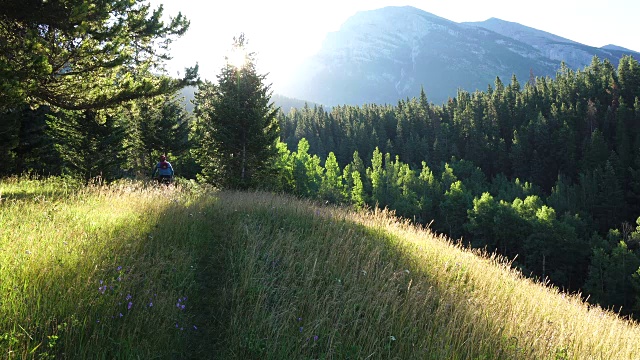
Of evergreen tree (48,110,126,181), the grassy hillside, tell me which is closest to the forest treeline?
evergreen tree (48,110,126,181)

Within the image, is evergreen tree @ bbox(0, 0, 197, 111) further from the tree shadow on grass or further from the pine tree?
the pine tree

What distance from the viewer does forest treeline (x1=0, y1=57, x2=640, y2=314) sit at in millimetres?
19891

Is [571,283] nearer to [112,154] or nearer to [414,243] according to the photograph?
[414,243]

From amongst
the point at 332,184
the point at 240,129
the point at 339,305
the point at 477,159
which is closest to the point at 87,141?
the point at 240,129

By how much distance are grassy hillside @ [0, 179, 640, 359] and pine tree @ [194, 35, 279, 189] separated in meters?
14.2

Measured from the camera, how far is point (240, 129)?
20.0 meters

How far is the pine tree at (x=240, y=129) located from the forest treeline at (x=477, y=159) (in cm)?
127

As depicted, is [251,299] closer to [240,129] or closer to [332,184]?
[240,129]

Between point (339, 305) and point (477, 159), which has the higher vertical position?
point (339, 305)

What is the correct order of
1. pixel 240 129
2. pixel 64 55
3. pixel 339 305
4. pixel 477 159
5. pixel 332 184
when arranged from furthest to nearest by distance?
pixel 477 159
pixel 332 184
pixel 240 129
pixel 64 55
pixel 339 305

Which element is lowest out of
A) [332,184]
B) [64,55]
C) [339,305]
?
[332,184]

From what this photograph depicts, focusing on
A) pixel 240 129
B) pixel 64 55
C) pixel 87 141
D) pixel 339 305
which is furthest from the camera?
pixel 240 129

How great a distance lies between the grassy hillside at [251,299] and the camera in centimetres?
282

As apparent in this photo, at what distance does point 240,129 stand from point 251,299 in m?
17.5
